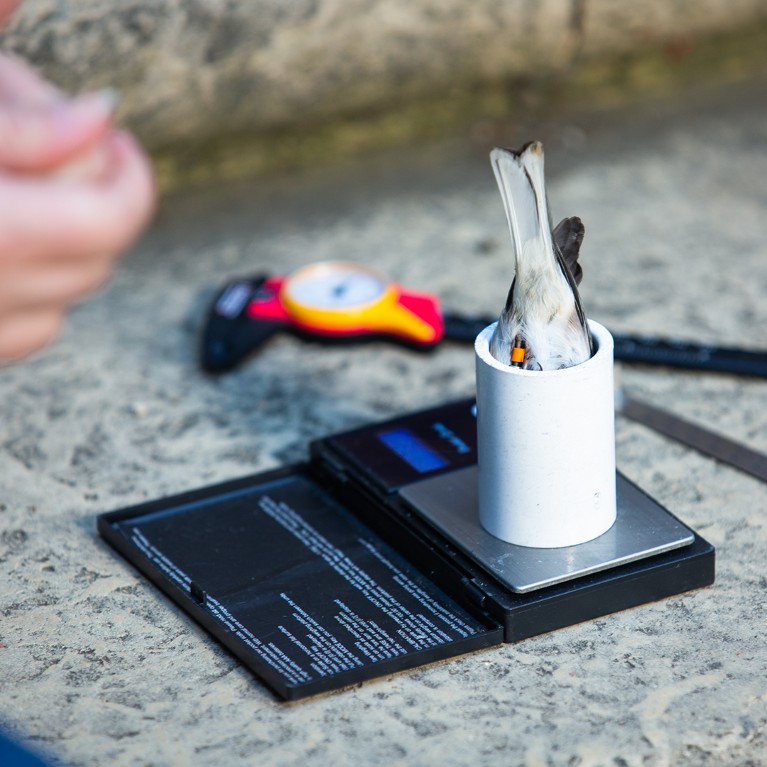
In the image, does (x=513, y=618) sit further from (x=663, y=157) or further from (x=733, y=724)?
(x=663, y=157)

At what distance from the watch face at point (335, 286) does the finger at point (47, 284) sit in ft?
2.31

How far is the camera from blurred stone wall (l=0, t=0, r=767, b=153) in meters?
1.89

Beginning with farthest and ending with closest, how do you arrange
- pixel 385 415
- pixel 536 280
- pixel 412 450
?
pixel 385 415 → pixel 412 450 → pixel 536 280

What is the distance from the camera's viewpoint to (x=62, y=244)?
87 centimetres

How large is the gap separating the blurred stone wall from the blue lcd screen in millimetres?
858

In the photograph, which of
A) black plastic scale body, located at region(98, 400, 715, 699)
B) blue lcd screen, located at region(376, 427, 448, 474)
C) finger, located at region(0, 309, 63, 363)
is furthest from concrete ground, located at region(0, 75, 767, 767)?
finger, located at region(0, 309, 63, 363)

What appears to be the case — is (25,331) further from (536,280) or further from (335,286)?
(335,286)

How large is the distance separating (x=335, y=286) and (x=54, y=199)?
2.65 ft

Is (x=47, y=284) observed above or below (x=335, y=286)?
above

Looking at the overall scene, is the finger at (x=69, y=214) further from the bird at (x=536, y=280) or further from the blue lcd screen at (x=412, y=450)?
the blue lcd screen at (x=412, y=450)

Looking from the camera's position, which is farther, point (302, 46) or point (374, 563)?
point (302, 46)

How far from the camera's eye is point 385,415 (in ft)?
4.94

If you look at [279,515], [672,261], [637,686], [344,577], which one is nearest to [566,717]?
[637,686]

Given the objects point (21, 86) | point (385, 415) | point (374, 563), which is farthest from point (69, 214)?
point (385, 415)
